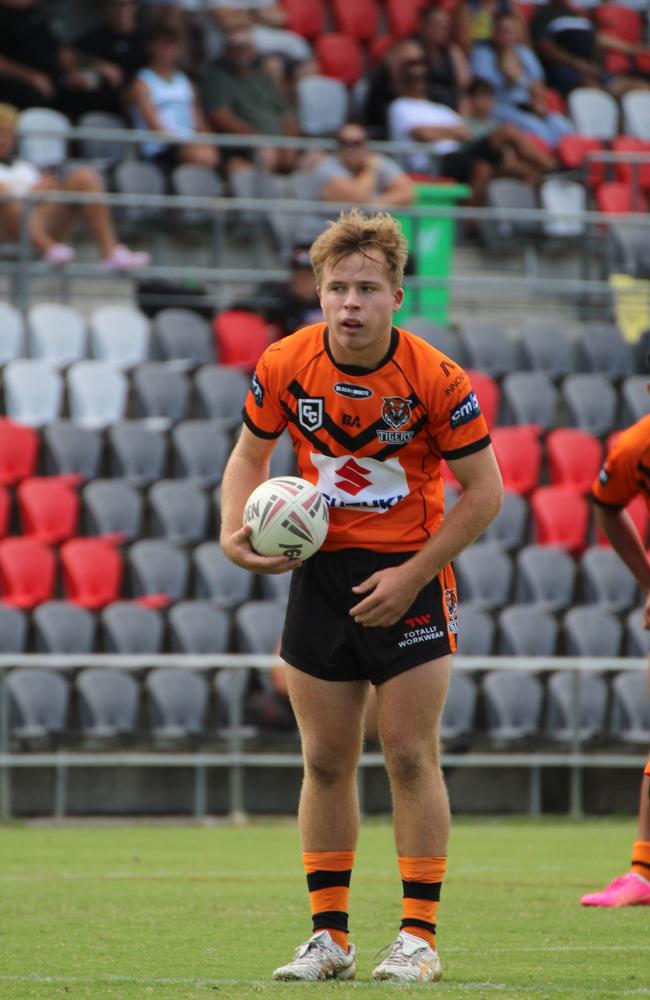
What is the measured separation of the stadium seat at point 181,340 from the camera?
15531 millimetres

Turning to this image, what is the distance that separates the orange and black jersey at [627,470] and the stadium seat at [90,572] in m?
6.64

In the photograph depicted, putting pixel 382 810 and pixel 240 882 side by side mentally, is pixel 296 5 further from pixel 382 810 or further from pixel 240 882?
pixel 240 882

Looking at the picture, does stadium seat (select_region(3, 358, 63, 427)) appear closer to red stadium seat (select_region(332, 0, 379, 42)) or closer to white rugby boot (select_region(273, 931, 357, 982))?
red stadium seat (select_region(332, 0, 379, 42))

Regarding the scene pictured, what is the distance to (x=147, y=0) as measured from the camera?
19.6 meters

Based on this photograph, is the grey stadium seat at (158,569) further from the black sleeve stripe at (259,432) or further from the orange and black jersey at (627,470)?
the black sleeve stripe at (259,432)

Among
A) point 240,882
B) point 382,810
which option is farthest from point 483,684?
point 240,882

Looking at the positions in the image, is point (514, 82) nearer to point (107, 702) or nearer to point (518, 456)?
point (518, 456)

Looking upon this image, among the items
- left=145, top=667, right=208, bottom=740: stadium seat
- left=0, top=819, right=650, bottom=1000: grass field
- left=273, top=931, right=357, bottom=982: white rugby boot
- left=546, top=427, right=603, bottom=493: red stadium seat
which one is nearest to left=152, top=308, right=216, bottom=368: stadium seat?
left=546, top=427, right=603, bottom=493: red stadium seat

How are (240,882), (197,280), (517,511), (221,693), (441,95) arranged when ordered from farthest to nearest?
(441,95) < (197,280) < (517,511) < (221,693) < (240,882)

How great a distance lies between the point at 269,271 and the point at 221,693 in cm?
548

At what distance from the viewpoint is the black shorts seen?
539cm

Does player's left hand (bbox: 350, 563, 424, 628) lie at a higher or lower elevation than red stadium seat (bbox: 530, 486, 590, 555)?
lower

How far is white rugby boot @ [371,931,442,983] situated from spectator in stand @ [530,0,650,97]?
657 inches

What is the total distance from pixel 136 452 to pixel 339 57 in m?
7.18
